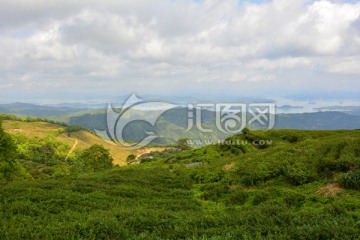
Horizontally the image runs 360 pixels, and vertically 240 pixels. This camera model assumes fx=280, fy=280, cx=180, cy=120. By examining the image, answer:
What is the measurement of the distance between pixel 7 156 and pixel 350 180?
30.4 meters

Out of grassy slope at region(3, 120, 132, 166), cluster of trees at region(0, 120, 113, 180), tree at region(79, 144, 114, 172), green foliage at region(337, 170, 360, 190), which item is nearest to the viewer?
green foliage at region(337, 170, 360, 190)

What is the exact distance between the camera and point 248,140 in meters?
36.8

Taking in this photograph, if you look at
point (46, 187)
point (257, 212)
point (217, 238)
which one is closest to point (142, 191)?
point (46, 187)

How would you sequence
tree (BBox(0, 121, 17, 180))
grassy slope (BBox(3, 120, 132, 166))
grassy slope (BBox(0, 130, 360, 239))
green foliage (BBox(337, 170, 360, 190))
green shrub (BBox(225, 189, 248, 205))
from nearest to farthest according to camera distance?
grassy slope (BBox(0, 130, 360, 239)), green foliage (BBox(337, 170, 360, 190)), green shrub (BBox(225, 189, 248, 205)), tree (BBox(0, 121, 17, 180)), grassy slope (BBox(3, 120, 132, 166))

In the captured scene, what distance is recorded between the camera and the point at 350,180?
1234 cm

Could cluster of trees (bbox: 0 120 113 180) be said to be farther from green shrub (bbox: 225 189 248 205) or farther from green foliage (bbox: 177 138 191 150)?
green shrub (bbox: 225 189 248 205)

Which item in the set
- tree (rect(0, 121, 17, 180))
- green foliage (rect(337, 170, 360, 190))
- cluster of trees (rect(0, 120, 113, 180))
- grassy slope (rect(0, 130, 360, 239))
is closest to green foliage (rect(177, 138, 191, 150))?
cluster of trees (rect(0, 120, 113, 180))

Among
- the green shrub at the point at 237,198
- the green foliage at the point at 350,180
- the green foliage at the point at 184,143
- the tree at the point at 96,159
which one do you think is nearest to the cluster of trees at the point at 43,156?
the tree at the point at 96,159

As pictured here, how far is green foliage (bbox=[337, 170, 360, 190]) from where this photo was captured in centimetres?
1212

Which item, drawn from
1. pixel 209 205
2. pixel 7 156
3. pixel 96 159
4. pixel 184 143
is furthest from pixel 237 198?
pixel 184 143

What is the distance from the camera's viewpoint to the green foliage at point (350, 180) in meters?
12.1

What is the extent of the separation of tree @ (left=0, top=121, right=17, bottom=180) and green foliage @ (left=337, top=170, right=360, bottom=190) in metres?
29.4

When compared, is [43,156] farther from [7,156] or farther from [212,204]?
[212,204]

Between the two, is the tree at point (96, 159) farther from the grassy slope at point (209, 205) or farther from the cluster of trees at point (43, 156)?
the grassy slope at point (209, 205)
